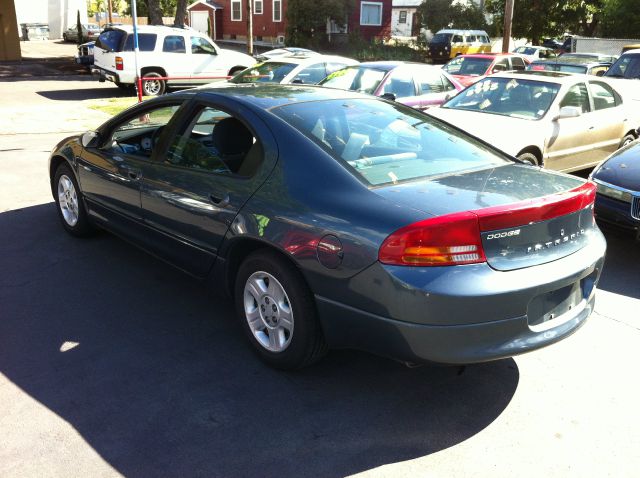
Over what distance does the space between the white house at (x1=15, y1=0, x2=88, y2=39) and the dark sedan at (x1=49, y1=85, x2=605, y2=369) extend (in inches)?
1927

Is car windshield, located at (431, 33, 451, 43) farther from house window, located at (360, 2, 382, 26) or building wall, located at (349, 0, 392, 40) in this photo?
house window, located at (360, 2, 382, 26)

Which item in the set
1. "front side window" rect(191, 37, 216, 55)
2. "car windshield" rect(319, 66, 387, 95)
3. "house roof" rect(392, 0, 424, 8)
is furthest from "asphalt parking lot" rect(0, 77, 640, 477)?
"house roof" rect(392, 0, 424, 8)

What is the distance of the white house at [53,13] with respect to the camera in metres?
47.1

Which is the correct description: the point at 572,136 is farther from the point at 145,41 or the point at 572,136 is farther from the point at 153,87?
the point at 145,41

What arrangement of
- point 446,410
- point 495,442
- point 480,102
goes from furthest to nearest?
1. point 480,102
2. point 446,410
3. point 495,442

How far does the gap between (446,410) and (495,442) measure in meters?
0.33

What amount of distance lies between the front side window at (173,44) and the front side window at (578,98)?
13.0m

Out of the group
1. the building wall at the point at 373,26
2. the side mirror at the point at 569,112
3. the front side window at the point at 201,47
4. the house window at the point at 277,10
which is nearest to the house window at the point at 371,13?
the building wall at the point at 373,26

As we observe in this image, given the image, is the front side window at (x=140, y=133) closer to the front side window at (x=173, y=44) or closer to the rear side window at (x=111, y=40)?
the rear side window at (x=111, y=40)

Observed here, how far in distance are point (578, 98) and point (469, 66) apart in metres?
9.66

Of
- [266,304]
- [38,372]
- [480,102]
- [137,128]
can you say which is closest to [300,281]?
[266,304]

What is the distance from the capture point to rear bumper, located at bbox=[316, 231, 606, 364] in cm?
288

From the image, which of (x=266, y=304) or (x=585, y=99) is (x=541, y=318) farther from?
(x=585, y=99)

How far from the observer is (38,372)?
11.8 feet
